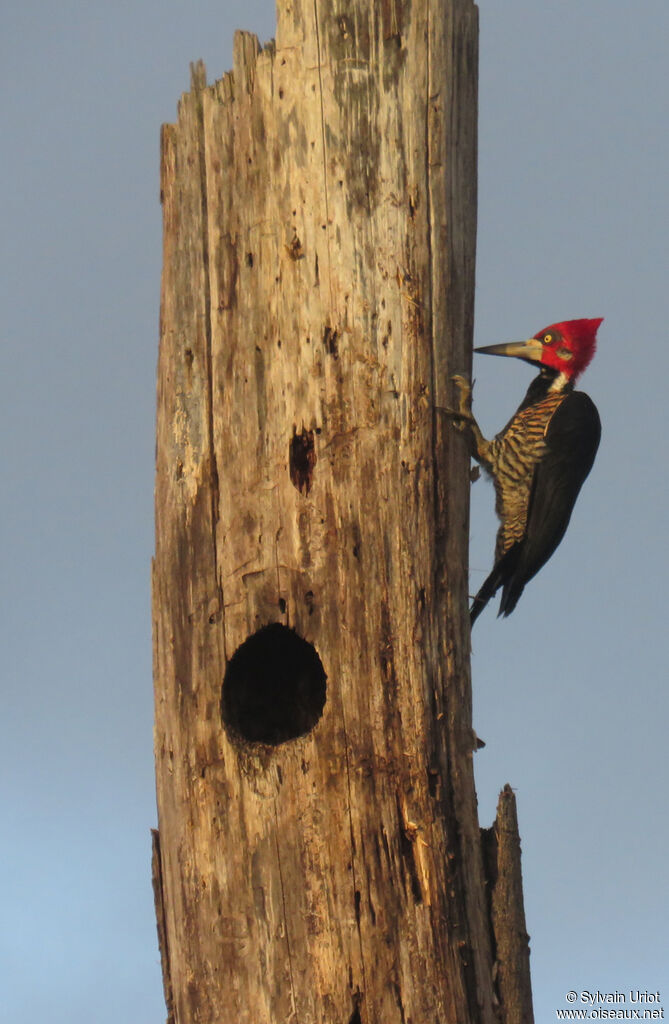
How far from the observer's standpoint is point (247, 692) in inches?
148

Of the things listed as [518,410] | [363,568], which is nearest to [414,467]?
[363,568]

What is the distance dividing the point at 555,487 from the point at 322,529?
220cm

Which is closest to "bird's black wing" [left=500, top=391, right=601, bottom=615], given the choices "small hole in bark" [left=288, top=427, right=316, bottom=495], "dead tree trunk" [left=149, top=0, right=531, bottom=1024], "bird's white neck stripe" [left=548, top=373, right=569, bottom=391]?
"bird's white neck stripe" [left=548, top=373, right=569, bottom=391]

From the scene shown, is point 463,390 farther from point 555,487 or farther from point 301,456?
point 555,487

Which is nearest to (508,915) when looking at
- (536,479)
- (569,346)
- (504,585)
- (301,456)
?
(301,456)

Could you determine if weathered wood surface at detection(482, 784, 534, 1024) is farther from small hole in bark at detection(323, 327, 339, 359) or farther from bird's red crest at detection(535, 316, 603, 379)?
bird's red crest at detection(535, 316, 603, 379)

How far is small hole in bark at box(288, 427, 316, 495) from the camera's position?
3535 mm

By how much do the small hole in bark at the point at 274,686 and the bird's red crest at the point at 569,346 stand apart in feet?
8.02

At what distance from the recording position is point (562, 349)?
5.86 meters

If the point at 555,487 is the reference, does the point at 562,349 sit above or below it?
above

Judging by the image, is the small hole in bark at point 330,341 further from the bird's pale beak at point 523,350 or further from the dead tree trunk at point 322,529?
the bird's pale beak at point 523,350

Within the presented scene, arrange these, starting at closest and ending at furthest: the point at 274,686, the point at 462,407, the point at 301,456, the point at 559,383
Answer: the point at 301,456 < the point at 462,407 < the point at 274,686 < the point at 559,383

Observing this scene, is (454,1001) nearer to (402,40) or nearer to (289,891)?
(289,891)

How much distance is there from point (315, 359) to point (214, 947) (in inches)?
63.7
